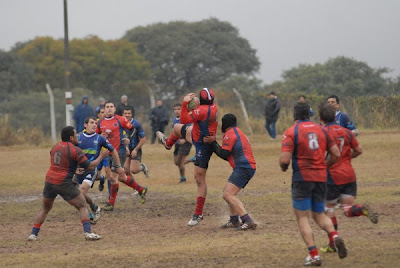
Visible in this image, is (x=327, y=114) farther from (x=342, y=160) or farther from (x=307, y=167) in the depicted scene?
(x=307, y=167)

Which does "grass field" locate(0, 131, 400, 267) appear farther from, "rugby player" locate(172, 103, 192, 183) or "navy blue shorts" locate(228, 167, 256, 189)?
"navy blue shorts" locate(228, 167, 256, 189)

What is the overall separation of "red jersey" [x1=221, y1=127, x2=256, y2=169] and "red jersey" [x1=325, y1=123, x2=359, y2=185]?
2.15 meters

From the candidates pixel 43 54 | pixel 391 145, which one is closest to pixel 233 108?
pixel 391 145

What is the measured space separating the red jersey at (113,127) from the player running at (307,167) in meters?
6.85

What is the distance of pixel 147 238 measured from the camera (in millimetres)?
12336

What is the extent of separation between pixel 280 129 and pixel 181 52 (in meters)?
42.7

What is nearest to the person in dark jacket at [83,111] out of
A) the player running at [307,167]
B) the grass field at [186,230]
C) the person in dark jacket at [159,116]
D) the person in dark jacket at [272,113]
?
the person in dark jacket at [159,116]

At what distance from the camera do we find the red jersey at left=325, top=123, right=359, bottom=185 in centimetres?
1031

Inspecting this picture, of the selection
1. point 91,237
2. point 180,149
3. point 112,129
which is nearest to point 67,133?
point 91,237

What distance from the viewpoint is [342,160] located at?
409 inches

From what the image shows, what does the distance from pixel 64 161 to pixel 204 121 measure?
2.44 metres

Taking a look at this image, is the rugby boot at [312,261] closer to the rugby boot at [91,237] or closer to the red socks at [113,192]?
the rugby boot at [91,237]

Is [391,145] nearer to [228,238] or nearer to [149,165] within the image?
[149,165]

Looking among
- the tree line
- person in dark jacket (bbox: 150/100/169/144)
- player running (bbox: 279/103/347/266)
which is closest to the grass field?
player running (bbox: 279/103/347/266)
